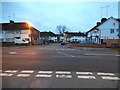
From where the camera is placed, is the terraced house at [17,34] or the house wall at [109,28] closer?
the house wall at [109,28]

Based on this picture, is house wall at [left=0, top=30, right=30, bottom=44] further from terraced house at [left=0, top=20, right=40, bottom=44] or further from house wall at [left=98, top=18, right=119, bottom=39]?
house wall at [left=98, top=18, right=119, bottom=39]

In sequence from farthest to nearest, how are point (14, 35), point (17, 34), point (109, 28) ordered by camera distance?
point (14, 35) → point (17, 34) → point (109, 28)

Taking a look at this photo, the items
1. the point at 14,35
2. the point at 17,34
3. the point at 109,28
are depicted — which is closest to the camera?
the point at 109,28

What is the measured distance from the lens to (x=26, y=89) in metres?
4.04

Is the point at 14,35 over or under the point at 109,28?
under

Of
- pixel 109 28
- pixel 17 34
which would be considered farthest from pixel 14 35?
pixel 109 28

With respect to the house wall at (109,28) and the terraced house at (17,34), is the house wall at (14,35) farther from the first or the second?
the house wall at (109,28)

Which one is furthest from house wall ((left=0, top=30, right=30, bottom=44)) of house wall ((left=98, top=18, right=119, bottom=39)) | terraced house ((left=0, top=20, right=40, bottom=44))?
house wall ((left=98, top=18, right=119, bottom=39))

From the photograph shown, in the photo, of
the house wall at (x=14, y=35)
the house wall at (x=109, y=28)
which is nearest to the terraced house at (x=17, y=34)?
the house wall at (x=14, y=35)

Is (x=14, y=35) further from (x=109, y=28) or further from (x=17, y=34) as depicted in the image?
(x=109, y=28)

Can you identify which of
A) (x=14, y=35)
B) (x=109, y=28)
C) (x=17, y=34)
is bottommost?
(x=14, y=35)

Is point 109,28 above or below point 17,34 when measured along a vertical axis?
above

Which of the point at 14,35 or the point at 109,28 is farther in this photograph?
the point at 14,35

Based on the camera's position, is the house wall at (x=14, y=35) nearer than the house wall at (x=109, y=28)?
No
